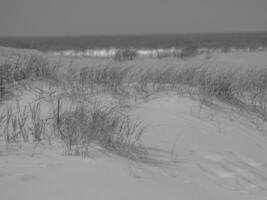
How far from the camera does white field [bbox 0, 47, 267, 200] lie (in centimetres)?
260

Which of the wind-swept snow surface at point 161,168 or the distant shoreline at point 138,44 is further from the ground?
the wind-swept snow surface at point 161,168

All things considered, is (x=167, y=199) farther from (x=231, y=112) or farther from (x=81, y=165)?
(x=231, y=112)

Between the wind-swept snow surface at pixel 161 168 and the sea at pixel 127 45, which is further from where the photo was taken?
the sea at pixel 127 45

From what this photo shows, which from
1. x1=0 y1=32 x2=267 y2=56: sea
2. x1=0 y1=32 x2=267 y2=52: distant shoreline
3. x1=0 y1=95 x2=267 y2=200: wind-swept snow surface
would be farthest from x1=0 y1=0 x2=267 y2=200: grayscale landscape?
x1=0 y1=32 x2=267 y2=52: distant shoreline

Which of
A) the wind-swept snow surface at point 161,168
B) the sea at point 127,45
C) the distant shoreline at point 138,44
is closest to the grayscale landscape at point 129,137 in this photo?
the wind-swept snow surface at point 161,168

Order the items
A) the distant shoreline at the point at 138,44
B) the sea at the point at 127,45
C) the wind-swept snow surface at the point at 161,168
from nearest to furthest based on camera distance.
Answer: the wind-swept snow surface at the point at 161,168
the sea at the point at 127,45
the distant shoreline at the point at 138,44

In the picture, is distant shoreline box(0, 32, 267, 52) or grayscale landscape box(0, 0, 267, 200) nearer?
grayscale landscape box(0, 0, 267, 200)

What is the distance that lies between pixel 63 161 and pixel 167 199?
776 mm

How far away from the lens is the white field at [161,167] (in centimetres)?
260

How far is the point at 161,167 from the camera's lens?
10.9 ft

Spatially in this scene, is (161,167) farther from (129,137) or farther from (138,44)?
(138,44)

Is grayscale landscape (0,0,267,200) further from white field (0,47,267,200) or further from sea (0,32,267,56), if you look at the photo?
sea (0,32,267,56)

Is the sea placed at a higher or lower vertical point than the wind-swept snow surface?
lower

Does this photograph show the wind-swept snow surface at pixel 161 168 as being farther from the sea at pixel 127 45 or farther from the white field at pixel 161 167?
the sea at pixel 127 45
